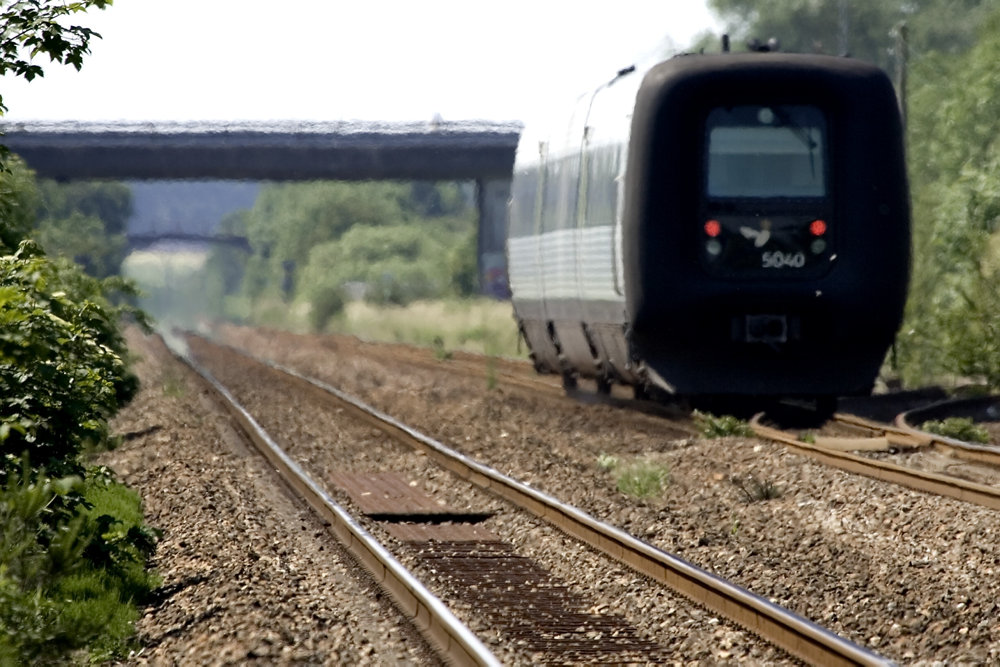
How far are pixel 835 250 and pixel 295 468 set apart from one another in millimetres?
5345

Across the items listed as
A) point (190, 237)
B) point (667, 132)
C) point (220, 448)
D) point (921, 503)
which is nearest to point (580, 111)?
point (667, 132)

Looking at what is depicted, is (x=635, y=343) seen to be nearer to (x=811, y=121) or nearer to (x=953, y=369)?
(x=811, y=121)

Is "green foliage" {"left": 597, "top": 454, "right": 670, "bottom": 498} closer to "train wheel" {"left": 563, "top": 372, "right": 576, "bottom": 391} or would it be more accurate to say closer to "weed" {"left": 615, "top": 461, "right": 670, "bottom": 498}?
"weed" {"left": 615, "top": 461, "right": 670, "bottom": 498}

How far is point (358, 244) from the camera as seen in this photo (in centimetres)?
8531

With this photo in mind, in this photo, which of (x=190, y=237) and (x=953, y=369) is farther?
(x=190, y=237)

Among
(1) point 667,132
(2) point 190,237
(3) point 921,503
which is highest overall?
(1) point 667,132

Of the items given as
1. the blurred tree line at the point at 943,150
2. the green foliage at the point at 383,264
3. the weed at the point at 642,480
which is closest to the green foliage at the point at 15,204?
the weed at the point at 642,480

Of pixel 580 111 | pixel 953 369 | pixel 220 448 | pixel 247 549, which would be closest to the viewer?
pixel 247 549

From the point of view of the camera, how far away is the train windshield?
14734 millimetres

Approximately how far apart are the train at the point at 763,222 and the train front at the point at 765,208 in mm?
13

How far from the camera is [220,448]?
16.9 meters

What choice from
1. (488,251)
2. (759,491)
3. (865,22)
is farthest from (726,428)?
(865,22)

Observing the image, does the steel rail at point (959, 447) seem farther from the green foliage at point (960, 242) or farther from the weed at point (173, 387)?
the weed at point (173, 387)

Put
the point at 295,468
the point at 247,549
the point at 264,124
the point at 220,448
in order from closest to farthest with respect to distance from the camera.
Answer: the point at 247,549 < the point at 295,468 < the point at 220,448 < the point at 264,124
